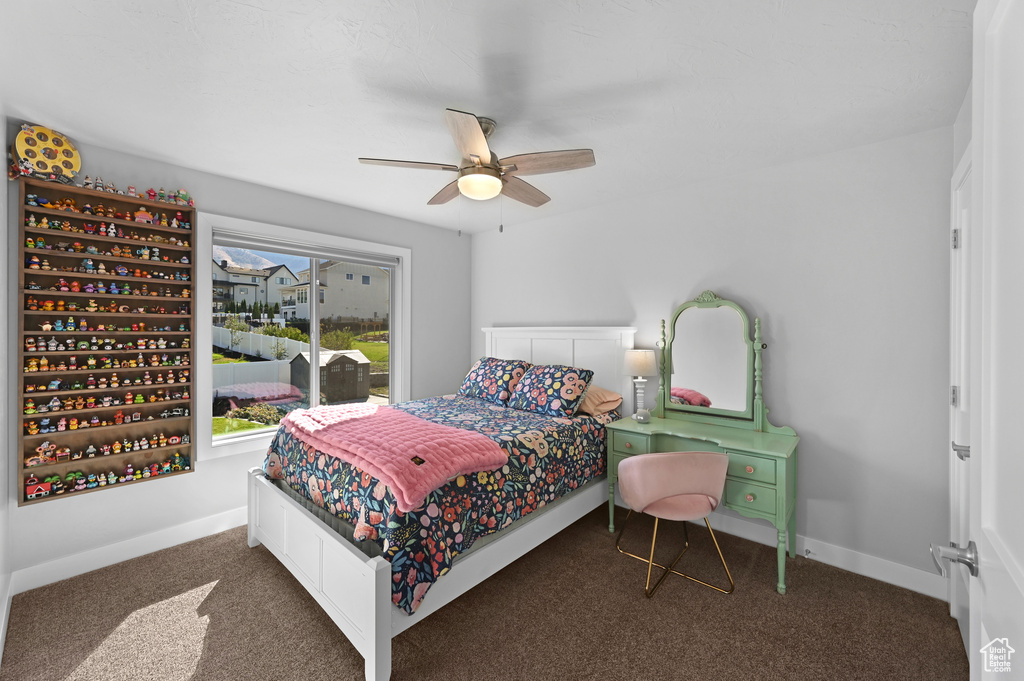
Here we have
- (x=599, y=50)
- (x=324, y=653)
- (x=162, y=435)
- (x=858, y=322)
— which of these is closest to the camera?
(x=599, y=50)

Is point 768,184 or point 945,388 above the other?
point 768,184

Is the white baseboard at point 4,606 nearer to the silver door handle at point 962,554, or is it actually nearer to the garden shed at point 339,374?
the garden shed at point 339,374

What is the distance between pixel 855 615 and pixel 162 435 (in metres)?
4.09

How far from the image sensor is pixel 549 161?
2.06 m

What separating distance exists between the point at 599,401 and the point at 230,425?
285 centimetres

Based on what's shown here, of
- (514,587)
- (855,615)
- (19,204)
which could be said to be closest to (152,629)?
(514,587)

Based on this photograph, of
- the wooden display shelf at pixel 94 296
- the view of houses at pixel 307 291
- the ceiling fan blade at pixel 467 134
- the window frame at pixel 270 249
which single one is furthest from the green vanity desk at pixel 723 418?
the wooden display shelf at pixel 94 296

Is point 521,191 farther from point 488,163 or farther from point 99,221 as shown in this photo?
point 99,221

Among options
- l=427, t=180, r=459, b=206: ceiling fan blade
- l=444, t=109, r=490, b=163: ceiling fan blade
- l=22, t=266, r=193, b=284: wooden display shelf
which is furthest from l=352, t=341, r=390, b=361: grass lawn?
l=444, t=109, r=490, b=163: ceiling fan blade

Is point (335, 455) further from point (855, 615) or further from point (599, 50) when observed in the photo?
point (855, 615)

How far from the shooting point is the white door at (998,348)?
0.62 metres

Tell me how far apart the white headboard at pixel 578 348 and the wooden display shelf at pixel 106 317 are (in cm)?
254

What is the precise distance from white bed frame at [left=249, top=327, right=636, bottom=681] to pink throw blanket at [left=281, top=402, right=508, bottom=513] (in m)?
0.32

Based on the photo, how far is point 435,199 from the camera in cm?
261
